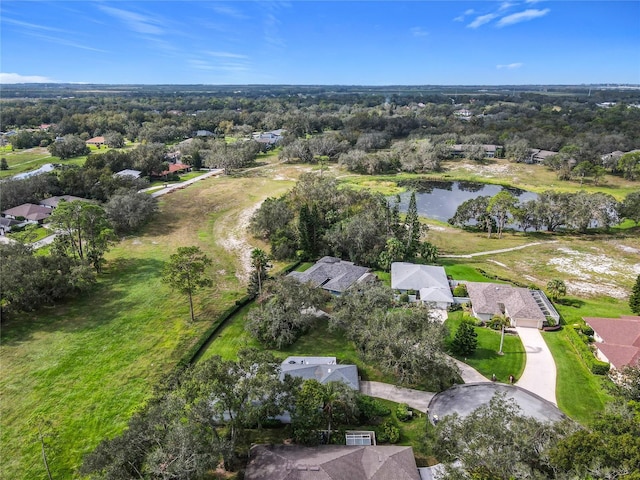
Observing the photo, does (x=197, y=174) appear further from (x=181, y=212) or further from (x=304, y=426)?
(x=304, y=426)

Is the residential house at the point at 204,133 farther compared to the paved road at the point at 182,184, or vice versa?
the residential house at the point at 204,133

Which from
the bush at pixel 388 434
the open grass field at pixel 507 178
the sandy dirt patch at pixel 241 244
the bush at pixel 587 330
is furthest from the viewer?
the open grass field at pixel 507 178

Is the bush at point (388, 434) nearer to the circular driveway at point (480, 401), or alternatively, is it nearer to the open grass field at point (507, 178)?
the circular driveway at point (480, 401)

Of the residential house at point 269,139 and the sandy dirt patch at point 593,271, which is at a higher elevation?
the residential house at point 269,139

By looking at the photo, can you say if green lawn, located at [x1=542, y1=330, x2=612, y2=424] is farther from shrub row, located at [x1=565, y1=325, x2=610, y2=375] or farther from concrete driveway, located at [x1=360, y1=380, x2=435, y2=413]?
concrete driveway, located at [x1=360, y1=380, x2=435, y2=413]

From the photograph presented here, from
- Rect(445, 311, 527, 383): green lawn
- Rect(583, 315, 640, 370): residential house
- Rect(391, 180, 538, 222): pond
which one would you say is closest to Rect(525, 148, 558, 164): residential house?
Rect(391, 180, 538, 222): pond

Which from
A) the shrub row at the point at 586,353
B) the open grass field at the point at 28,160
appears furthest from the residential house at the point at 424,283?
the open grass field at the point at 28,160

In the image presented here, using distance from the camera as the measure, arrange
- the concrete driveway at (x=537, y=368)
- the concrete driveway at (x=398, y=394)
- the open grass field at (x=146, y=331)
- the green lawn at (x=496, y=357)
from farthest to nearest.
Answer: the green lawn at (x=496, y=357) → the concrete driveway at (x=537, y=368) → the concrete driveway at (x=398, y=394) → the open grass field at (x=146, y=331)
